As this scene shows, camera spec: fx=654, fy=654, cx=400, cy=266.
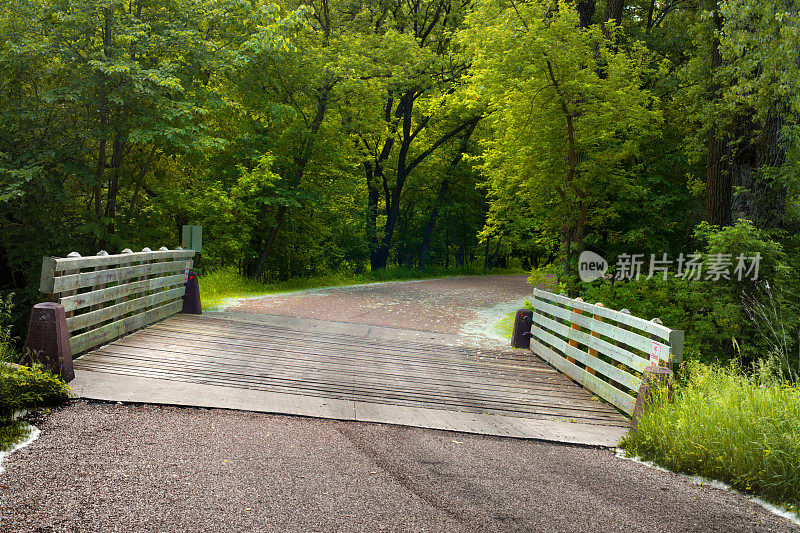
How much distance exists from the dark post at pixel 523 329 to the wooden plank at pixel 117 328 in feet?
20.0

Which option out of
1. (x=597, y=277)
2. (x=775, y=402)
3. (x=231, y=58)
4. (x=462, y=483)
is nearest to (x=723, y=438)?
(x=775, y=402)

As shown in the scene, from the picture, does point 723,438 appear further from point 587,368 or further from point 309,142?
point 309,142

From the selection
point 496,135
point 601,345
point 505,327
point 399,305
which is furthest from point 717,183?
point 399,305

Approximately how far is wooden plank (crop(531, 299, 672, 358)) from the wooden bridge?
2cm

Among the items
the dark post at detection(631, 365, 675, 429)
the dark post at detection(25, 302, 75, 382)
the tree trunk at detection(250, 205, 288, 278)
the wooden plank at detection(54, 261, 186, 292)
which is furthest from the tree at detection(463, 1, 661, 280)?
the tree trunk at detection(250, 205, 288, 278)

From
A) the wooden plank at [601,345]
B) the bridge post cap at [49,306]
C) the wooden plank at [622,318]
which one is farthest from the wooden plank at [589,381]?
the bridge post cap at [49,306]

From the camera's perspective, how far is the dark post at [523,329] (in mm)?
11664

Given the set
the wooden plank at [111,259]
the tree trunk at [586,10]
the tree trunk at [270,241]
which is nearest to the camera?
the wooden plank at [111,259]

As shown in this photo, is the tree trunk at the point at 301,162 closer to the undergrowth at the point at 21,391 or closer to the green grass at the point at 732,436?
the undergrowth at the point at 21,391

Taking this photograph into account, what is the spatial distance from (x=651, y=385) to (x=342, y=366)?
13.1 ft

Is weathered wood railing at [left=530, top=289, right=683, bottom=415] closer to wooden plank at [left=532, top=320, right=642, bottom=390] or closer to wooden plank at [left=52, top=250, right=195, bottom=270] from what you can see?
wooden plank at [left=532, top=320, right=642, bottom=390]

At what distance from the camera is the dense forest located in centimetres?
1082

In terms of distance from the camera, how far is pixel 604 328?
812 centimetres

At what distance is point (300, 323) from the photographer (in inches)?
471
